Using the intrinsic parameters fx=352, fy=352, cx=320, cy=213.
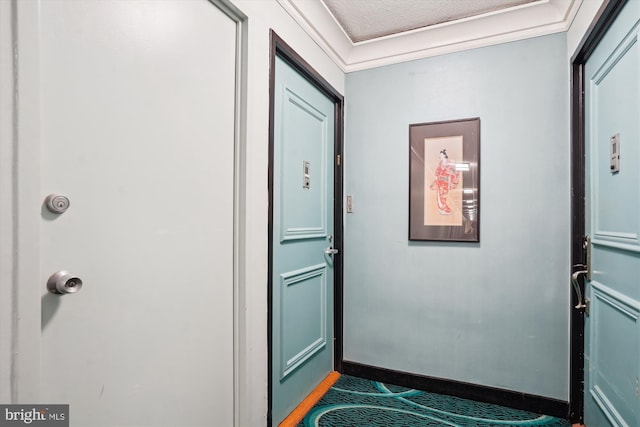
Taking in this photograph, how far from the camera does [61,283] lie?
33.9 inches

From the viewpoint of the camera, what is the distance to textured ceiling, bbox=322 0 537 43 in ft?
6.40

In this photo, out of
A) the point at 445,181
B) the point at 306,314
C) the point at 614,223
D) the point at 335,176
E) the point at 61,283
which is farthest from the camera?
the point at 335,176

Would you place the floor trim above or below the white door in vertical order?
below

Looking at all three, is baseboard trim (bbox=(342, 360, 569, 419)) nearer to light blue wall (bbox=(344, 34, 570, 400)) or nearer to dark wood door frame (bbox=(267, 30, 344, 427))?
light blue wall (bbox=(344, 34, 570, 400))

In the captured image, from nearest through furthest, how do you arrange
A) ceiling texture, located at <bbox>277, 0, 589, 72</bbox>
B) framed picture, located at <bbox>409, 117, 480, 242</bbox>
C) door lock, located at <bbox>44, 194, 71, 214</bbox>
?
door lock, located at <bbox>44, 194, 71, 214</bbox> → ceiling texture, located at <bbox>277, 0, 589, 72</bbox> → framed picture, located at <bbox>409, 117, 480, 242</bbox>

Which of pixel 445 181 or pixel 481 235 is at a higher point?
pixel 445 181

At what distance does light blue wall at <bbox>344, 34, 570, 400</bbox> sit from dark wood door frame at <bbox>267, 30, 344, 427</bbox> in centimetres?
7

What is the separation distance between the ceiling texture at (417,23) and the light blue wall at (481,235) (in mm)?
78

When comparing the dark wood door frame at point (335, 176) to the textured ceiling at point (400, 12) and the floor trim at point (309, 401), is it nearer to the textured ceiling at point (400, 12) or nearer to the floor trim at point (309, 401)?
the floor trim at point (309, 401)

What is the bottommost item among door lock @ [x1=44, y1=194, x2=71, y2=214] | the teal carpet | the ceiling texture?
the teal carpet

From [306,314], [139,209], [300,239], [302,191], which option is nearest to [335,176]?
[302,191]

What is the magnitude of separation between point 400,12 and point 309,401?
2318mm

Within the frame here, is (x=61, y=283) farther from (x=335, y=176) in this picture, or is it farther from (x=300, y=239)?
(x=335, y=176)

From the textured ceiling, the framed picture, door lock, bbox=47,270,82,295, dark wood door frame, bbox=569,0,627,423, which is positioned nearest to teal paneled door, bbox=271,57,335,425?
the textured ceiling
